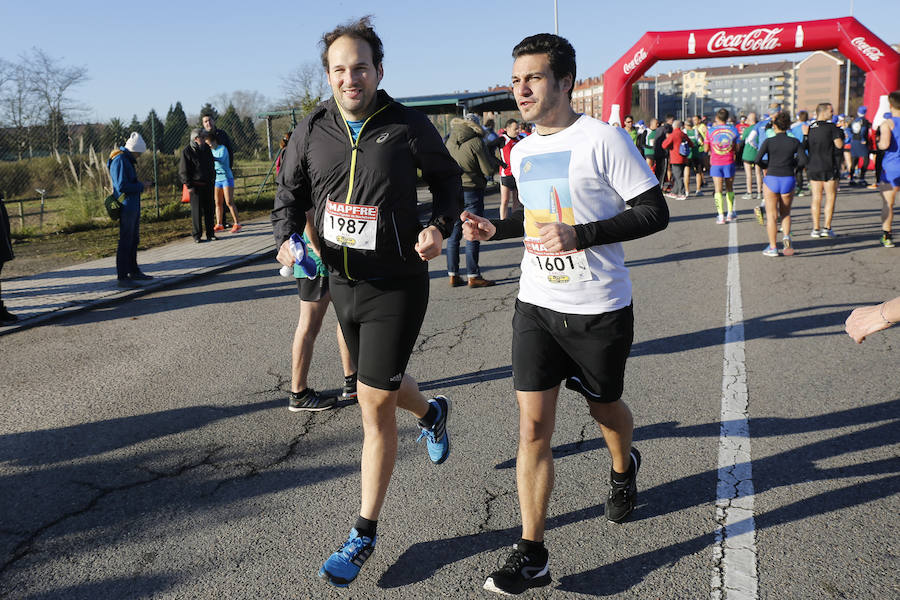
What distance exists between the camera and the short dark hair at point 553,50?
2611 millimetres

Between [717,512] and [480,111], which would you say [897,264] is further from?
[480,111]

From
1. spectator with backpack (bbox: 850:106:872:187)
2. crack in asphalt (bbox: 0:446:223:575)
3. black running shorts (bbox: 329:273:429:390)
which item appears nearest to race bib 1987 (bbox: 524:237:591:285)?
black running shorts (bbox: 329:273:429:390)

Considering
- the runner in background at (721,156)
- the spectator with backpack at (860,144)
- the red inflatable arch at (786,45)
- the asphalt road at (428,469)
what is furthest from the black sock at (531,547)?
the red inflatable arch at (786,45)

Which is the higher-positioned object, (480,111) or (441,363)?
(480,111)

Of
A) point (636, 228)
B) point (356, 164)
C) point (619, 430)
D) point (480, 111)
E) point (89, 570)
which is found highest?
point (480, 111)

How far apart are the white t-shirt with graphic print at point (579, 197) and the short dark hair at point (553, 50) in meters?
0.20

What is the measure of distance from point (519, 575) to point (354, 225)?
4.80 ft

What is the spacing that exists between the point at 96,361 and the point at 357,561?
4.04 m

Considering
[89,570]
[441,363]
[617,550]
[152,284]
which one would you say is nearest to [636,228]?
[617,550]

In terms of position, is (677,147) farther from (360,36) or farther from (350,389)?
(360,36)

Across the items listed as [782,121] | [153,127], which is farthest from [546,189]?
[153,127]

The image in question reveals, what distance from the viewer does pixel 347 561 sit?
8.91 ft

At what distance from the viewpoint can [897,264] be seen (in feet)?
28.6

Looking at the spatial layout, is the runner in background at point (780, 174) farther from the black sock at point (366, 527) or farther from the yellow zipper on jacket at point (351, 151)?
the black sock at point (366, 527)
